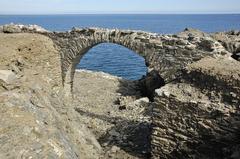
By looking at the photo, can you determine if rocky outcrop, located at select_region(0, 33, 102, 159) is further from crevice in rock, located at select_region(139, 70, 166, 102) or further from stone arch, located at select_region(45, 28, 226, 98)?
crevice in rock, located at select_region(139, 70, 166, 102)

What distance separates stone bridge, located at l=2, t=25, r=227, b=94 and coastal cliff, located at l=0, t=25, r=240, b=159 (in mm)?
43

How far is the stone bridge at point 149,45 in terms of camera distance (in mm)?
15164

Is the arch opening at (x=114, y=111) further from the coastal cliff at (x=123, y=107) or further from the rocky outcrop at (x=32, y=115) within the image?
the rocky outcrop at (x=32, y=115)

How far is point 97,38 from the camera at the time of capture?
17.5 m

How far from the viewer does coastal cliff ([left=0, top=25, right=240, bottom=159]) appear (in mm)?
6816

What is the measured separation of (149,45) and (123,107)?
4808 millimetres

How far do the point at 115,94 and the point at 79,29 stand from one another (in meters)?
6.49

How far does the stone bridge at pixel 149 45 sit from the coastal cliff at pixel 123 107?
0.14 ft

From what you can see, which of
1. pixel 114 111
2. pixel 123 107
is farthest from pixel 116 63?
pixel 114 111

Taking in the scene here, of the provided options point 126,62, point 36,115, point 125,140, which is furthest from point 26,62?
point 126,62

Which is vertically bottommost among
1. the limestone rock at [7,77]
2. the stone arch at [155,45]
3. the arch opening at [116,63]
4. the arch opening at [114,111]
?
the arch opening at [116,63]

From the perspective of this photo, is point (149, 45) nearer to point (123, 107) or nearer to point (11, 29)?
point (123, 107)

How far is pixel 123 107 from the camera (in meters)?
19.8

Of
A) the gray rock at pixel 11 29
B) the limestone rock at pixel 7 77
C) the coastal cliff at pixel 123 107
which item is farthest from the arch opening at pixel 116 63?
the limestone rock at pixel 7 77
